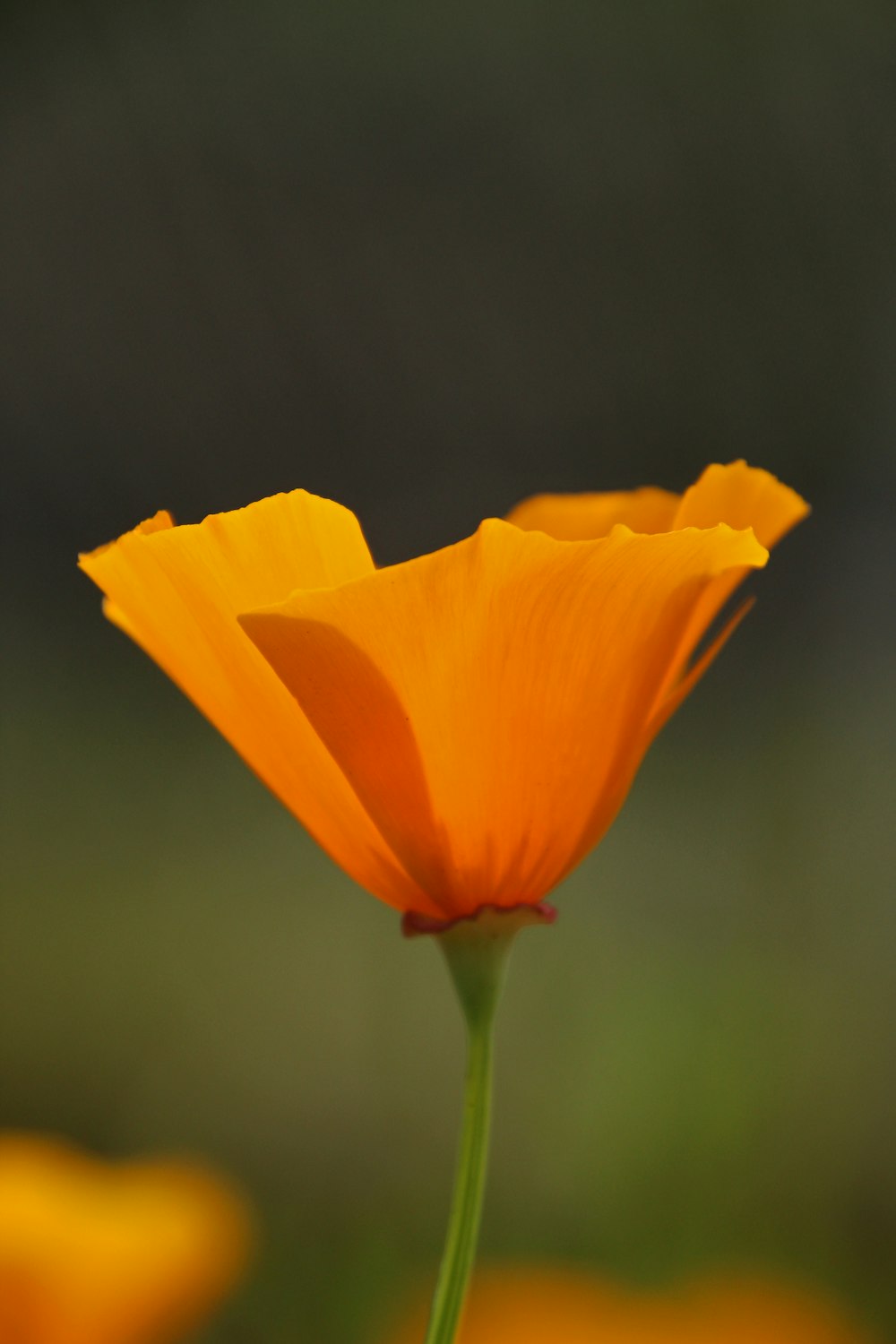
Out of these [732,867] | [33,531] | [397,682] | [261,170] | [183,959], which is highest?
[261,170]

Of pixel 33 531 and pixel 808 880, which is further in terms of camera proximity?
pixel 33 531

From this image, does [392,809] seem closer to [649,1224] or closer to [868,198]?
[649,1224]

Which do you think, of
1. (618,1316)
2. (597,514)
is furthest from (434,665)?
(618,1316)

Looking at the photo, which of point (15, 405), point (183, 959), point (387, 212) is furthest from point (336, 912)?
point (387, 212)

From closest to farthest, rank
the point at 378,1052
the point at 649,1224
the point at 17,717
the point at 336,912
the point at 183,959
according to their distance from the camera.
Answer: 1. the point at 649,1224
2. the point at 378,1052
3. the point at 183,959
4. the point at 336,912
5. the point at 17,717

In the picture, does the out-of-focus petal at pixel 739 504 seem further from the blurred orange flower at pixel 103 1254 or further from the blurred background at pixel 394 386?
the blurred background at pixel 394 386

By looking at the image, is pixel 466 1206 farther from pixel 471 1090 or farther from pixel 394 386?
pixel 394 386

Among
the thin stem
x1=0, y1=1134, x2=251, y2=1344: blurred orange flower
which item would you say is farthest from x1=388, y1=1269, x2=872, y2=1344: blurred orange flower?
the thin stem
